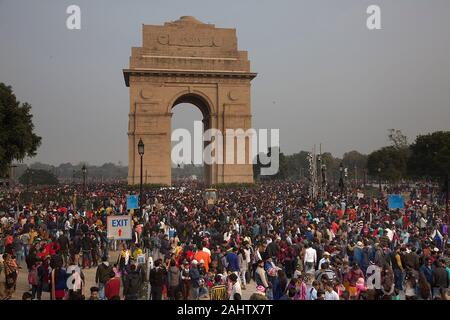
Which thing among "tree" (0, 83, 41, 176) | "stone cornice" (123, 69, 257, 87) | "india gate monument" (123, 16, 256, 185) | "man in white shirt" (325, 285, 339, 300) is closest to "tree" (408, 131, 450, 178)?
"india gate monument" (123, 16, 256, 185)

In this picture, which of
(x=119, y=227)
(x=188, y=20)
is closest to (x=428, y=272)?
(x=119, y=227)

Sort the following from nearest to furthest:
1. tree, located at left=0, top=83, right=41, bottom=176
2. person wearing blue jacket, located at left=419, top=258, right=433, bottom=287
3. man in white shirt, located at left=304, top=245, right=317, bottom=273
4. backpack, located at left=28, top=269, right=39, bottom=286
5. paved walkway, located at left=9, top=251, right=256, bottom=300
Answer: person wearing blue jacket, located at left=419, top=258, right=433, bottom=287
backpack, located at left=28, top=269, right=39, bottom=286
paved walkway, located at left=9, top=251, right=256, bottom=300
man in white shirt, located at left=304, top=245, right=317, bottom=273
tree, located at left=0, top=83, right=41, bottom=176

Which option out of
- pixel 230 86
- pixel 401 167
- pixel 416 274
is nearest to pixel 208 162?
pixel 230 86

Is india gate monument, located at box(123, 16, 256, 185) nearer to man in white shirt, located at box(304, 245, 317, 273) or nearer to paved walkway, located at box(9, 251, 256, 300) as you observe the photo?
paved walkway, located at box(9, 251, 256, 300)

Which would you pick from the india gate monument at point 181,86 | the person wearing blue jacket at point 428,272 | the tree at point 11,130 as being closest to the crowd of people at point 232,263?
the person wearing blue jacket at point 428,272

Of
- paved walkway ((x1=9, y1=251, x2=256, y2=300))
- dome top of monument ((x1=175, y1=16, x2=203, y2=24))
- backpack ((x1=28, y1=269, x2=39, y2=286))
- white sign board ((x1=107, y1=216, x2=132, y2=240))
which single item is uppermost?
dome top of monument ((x1=175, y1=16, x2=203, y2=24))

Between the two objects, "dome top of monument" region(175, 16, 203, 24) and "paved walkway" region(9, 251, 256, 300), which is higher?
"dome top of monument" region(175, 16, 203, 24)

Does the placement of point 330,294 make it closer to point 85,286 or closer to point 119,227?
point 85,286
